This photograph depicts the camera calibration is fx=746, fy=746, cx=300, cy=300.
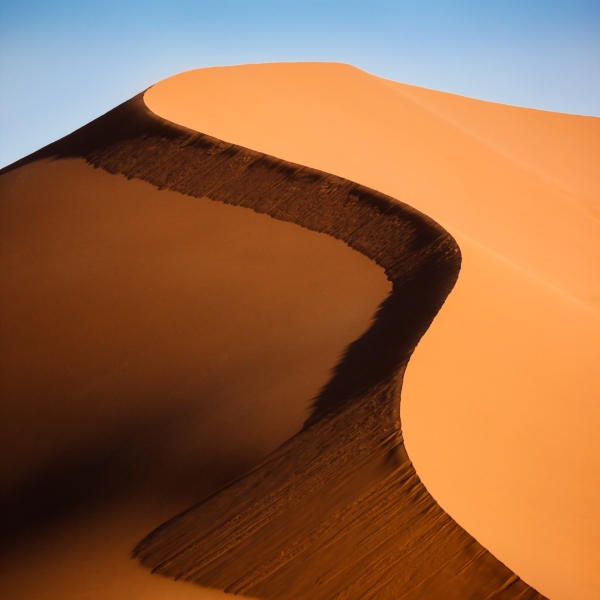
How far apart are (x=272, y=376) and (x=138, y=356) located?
2.42m

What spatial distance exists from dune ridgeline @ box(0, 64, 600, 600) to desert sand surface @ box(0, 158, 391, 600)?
4cm

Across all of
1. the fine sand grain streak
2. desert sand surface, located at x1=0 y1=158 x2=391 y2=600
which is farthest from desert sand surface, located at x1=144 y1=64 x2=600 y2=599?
desert sand surface, located at x1=0 y1=158 x2=391 y2=600

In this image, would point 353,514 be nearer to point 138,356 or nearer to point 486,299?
point 486,299

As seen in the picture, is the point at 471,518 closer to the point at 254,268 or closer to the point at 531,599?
the point at 531,599

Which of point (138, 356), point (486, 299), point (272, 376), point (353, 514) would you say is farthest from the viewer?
point (138, 356)

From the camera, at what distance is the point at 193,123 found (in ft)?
49.4

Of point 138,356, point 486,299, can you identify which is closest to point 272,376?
point 138,356

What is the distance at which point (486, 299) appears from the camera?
9.60 m

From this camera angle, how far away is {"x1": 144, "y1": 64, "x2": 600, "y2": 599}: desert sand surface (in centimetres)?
625

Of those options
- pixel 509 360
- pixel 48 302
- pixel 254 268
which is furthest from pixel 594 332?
pixel 48 302

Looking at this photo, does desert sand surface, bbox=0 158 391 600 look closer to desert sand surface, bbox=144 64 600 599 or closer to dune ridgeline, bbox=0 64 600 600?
dune ridgeline, bbox=0 64 600 600

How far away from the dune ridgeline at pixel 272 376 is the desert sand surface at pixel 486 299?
39 mm

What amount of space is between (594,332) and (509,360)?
2.68m

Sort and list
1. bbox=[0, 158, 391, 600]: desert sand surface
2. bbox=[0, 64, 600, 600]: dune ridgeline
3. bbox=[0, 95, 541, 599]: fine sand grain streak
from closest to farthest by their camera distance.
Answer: bbox=[0, 95, 541, 599]: fine sand grain streak, bbox=[0, 64, 600, 600]: dune ridgeline, bbox=[0, 158, 391, 600]: desert sand surface
